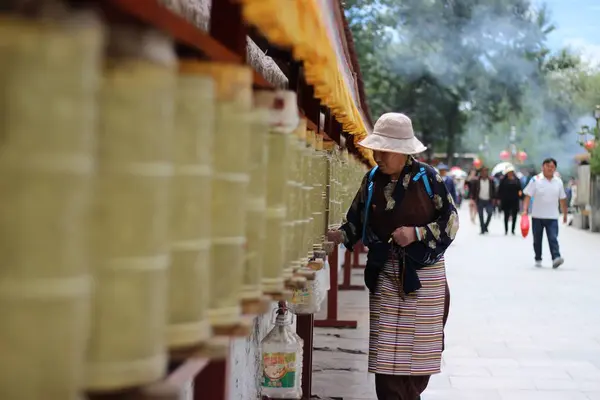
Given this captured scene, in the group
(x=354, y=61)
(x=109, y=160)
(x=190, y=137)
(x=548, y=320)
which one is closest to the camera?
(x=109, y=160)

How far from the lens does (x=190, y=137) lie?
1661mm

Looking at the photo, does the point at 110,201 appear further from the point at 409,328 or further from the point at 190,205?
the point at 409,328

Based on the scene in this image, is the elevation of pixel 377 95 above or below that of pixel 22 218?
above

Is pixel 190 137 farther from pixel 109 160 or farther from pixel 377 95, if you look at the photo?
pixel 377 95

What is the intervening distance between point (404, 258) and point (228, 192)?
289 centimetres

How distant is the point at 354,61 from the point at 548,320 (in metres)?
3.75

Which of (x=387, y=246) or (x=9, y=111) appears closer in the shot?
(x=9, y=111)

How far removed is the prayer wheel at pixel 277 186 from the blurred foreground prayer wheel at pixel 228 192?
0.43 metres

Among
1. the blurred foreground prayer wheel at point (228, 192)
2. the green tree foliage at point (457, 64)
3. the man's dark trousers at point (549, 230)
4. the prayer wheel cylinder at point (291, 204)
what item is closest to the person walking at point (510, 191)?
the man's dark trousers at point (549, 230)

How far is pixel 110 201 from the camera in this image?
1379 mm

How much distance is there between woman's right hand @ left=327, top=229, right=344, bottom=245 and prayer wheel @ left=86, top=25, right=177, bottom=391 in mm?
3243

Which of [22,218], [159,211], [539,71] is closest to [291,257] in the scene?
[159,211]

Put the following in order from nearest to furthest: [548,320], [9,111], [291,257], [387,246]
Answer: [9,111]
[291,257]
[387,246]
[548,320]

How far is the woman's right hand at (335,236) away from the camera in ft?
15.4
